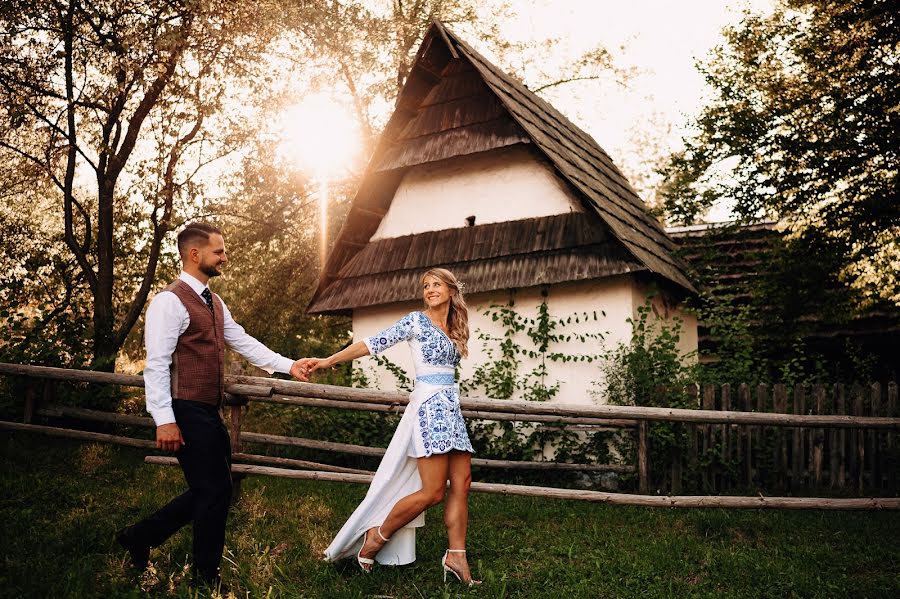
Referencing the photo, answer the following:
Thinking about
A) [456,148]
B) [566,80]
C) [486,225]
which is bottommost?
[486,225]

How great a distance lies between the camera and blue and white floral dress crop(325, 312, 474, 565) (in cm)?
455

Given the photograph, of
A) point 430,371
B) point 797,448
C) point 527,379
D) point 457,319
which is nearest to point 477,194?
point 527,379

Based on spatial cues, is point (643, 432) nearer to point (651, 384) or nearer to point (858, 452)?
point (651, 384)

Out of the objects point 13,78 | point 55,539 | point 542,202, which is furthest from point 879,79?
point 13,78

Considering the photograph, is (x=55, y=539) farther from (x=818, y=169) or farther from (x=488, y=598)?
(x=818, y=169)

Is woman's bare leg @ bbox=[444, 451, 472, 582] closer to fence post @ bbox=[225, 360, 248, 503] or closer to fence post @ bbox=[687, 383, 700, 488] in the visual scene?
fence post @ bbox=[225, 360, 248, 503]

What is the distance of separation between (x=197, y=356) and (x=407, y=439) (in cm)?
136

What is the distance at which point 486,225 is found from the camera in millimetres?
10438

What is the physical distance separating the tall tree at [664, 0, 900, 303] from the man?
6.75 m

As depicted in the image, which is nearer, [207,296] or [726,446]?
[207,296]

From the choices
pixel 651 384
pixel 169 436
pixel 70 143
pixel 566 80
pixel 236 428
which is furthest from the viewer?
pixel 566 80

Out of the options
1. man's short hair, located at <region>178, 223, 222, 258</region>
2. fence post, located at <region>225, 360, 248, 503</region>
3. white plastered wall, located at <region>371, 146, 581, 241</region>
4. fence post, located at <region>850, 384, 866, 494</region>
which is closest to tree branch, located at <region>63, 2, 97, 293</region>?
white plastered wall, located at <region>371, 146, 581, 241</region>

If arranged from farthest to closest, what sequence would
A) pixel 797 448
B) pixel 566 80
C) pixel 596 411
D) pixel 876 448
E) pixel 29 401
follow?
1. pixel 566 80
2. pixel 29 401
3. pixel 797 448
4. pixel 876 448
5. pixel 596 411

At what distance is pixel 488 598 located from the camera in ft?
13.8
